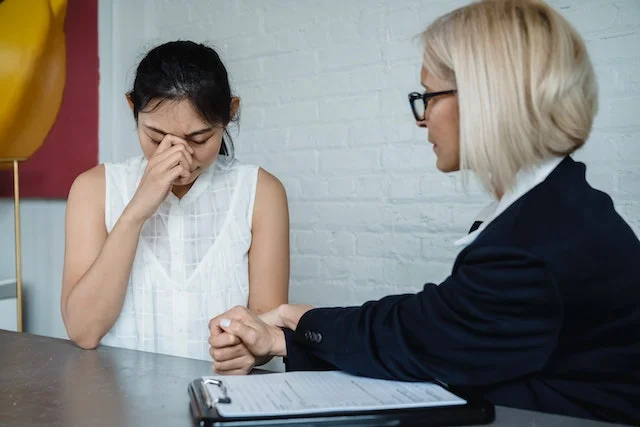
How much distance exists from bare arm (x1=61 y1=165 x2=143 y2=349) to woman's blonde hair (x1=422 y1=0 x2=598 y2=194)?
0.70 meters

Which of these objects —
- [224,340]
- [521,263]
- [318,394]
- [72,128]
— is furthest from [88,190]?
[72,128]

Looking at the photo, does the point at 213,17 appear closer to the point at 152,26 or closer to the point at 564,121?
the point at 152,26

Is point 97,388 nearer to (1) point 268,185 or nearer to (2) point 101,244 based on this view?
(2) point 101,244

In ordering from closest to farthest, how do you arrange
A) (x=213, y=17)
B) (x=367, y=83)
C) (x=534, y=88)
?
(x=534, y=88), (x=367, y=83), (x=213, y=17)

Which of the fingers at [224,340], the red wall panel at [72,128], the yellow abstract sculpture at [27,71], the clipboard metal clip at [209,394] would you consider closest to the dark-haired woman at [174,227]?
the fingers at [224,340]

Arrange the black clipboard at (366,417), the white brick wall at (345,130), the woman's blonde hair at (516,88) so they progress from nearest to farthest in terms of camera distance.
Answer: the black clipboard at (366,417) < the woman's blonde hair at (516,88) < the white brick wall at (345,130)

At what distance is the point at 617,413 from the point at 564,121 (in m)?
0.34

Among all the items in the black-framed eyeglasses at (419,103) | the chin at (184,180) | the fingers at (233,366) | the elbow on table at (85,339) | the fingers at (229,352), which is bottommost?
the elbow on table at (85,339)

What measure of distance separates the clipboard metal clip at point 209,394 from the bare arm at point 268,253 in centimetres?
64

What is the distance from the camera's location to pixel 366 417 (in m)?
0.71

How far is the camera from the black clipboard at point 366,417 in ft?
2.26

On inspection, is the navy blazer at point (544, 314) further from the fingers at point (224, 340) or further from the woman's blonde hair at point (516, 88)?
the fingers at point (224, 340)

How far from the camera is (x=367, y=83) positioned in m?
2.21

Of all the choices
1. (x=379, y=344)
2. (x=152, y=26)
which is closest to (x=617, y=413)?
(x=379, y=344)
